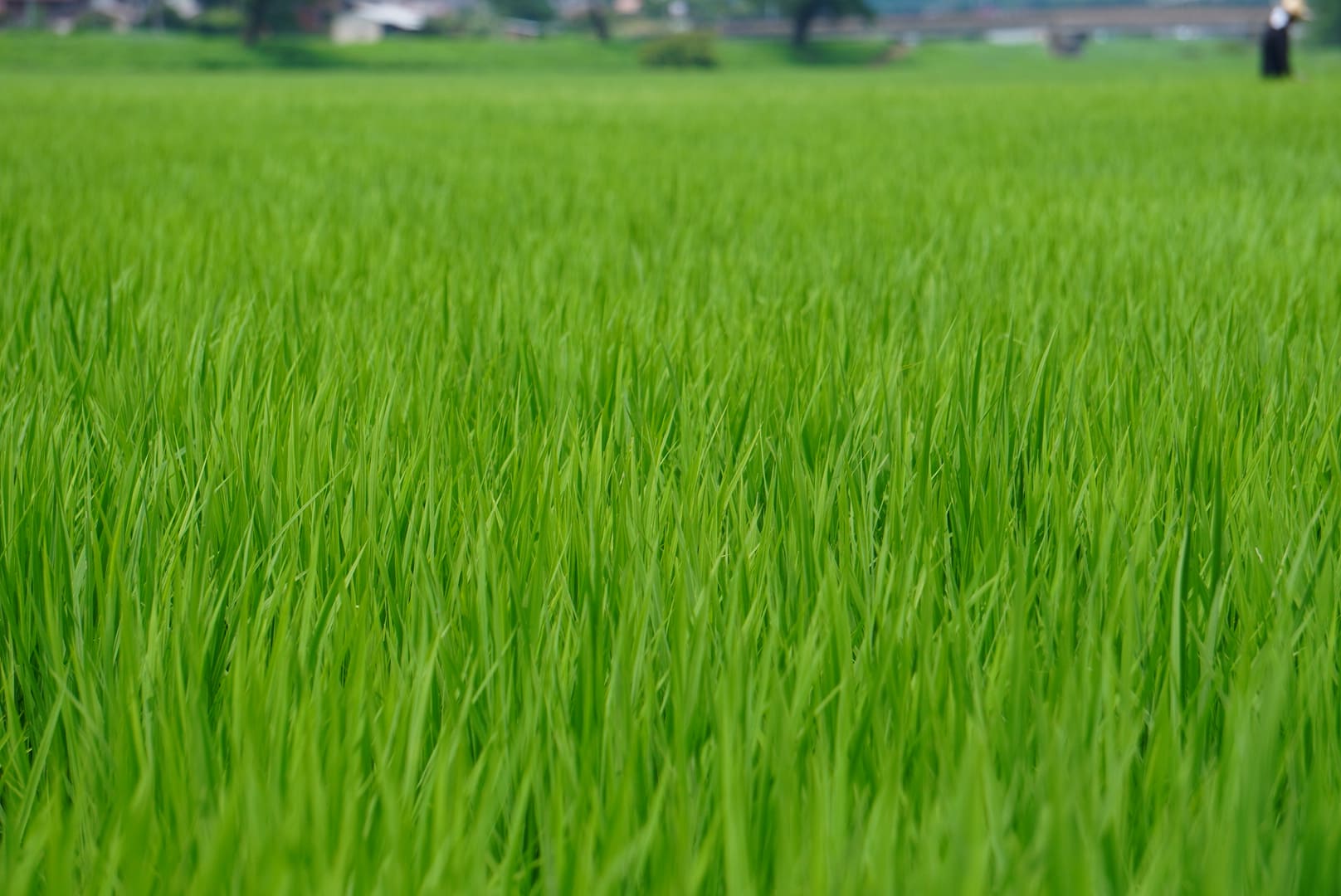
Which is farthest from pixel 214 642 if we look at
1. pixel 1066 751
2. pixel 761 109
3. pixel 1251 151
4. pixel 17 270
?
pixel 761 109

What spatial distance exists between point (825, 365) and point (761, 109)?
37.3 feet

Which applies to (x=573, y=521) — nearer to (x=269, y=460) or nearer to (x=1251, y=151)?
(x=269, y=460)

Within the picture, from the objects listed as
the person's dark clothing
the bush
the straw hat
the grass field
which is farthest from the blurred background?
the grass field

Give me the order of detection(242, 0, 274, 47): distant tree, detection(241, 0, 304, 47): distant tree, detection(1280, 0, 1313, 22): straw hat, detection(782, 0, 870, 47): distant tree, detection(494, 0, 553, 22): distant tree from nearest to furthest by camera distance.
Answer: detection(1280, 0, 1313, 22): straw hat < detection(242, 0, 274, 47): distant tree < detection(241, 0, 304, 47): distant tree < detection(782, 0, 870, 47): distant tree < detection(494, 0, 553, 22): distant tree

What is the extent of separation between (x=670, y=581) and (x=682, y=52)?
156 feet

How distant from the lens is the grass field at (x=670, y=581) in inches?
25.9

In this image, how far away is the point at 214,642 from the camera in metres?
0.98

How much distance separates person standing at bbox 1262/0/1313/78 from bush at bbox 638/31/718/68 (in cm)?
3079

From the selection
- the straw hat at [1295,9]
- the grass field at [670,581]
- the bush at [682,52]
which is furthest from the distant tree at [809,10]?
the grass field at [670,581]

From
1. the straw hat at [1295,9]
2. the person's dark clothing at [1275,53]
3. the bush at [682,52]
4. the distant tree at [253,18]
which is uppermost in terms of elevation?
the distant tree at [253,18]

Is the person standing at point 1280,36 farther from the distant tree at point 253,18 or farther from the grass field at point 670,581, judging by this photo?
the distant tree at point 253,18

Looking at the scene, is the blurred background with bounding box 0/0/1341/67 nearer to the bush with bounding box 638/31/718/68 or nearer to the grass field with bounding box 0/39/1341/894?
the bush with bounding box 638/31/718/68

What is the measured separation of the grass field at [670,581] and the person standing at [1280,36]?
1400 cm

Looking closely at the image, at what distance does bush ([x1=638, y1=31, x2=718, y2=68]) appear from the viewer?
4653cm
